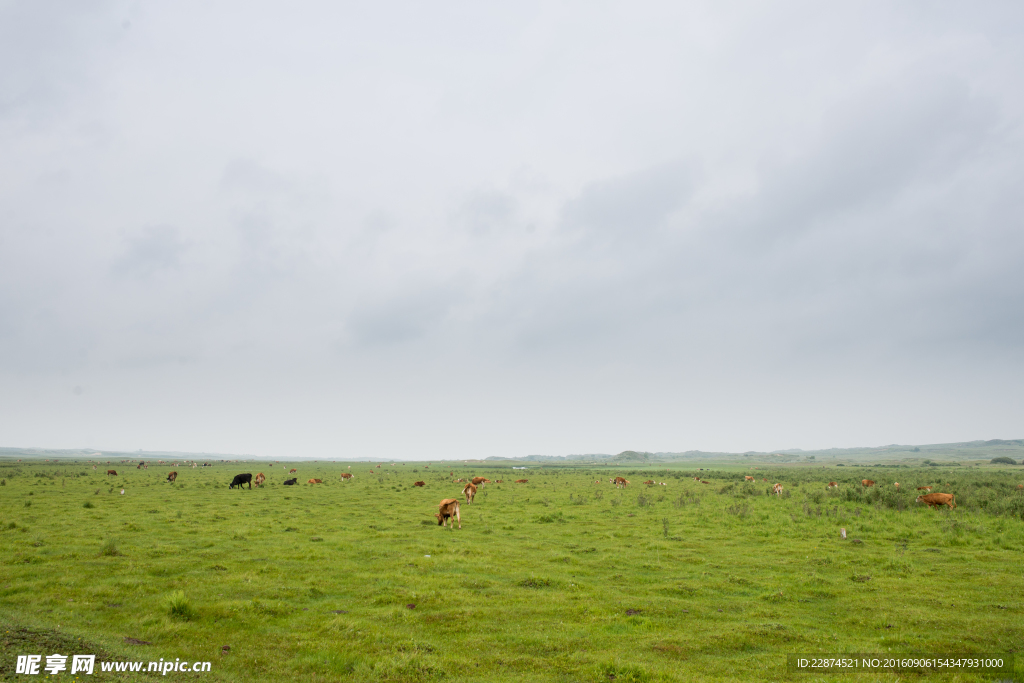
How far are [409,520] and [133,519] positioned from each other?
592 inches

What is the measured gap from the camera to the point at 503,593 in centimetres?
1445

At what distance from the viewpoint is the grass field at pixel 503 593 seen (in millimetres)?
9945

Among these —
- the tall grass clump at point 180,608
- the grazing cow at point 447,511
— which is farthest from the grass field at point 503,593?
the grazing cow at point 447,511

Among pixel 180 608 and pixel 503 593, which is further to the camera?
pixel 503 593

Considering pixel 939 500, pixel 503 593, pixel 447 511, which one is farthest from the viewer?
pixel 939 500

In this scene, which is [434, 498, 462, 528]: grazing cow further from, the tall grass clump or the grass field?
the tall grass clump

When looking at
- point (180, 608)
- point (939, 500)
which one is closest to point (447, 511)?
point (180, 608)

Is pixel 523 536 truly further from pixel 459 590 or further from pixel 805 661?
pixel 805 661

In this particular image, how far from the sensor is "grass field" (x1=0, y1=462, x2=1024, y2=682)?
9945 millimetres

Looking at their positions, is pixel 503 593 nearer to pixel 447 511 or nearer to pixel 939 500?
pixel 447 511

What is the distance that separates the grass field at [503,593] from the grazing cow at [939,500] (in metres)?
2.50

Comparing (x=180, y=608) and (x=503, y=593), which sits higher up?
(x=180, y=608)

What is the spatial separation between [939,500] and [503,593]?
110 ft

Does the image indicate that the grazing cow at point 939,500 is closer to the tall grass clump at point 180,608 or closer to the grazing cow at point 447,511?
the grazing cow at point 447,511
